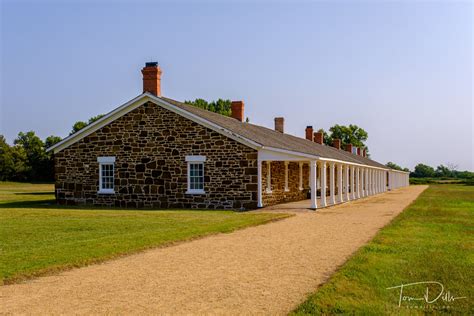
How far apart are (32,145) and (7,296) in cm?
7045

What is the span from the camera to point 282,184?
82.8 ft

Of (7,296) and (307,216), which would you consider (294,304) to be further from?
(307,216)

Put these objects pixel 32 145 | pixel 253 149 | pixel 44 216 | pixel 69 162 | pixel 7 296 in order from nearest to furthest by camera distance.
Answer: pixel 7 296, pixel 44 216, pixel 253 149, pixel 69 162, pixel 32 145

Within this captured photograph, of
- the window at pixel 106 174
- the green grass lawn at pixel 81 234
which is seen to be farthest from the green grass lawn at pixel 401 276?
the window at pixel 106 174

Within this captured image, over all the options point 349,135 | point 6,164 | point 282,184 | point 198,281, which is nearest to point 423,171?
point 349,135

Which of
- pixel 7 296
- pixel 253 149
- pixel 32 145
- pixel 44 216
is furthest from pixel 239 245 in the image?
pixel 32 145

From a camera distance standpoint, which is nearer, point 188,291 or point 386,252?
point 188,291

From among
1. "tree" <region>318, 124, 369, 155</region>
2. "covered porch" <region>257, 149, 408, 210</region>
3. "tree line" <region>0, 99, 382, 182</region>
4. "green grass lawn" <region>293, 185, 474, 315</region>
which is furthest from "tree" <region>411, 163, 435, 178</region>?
"green grass lawn" <region>293, 185, 474, 315</region>

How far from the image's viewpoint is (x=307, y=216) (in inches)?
692

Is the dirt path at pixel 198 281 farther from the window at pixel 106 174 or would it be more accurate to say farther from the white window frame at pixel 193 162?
the window at pixel 106 174

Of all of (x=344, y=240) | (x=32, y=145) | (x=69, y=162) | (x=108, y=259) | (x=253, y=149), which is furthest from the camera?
(x=32, y=145)

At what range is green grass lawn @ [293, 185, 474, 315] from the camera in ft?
19.9

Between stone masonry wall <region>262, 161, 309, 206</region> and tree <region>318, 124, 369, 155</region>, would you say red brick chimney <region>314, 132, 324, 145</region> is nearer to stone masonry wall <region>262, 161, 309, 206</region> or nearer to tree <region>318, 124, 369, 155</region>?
stone masonry wall <region>262, 161, 309, 206</region>

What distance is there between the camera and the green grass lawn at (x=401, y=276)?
608 centimetres
